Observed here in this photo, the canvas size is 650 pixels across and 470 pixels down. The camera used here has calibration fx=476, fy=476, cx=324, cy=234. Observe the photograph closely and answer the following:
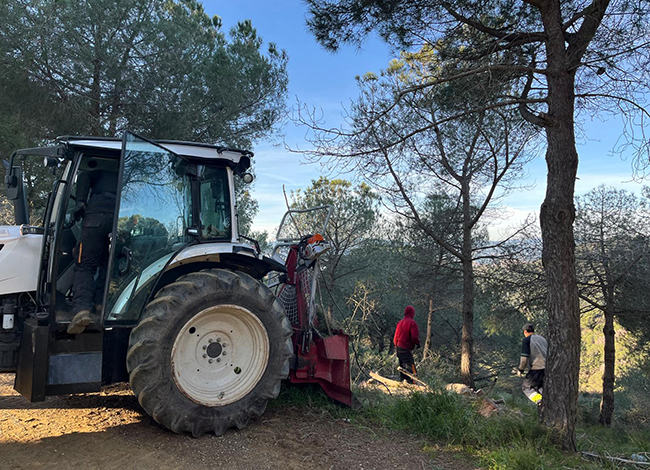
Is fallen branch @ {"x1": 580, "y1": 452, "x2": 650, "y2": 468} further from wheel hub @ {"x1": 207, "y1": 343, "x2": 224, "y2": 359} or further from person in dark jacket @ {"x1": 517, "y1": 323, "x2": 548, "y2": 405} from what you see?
person in dark jacket @ {"x1": 517, "y1": 323, "x2": 548, "y2": 405}

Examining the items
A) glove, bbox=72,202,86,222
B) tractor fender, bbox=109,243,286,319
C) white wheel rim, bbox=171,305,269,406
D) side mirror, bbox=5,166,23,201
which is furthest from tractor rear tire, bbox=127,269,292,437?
side mirror, bbox=5,166,23,201

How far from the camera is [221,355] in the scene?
441 centimetres

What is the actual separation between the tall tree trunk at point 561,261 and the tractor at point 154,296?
2541 millimetres

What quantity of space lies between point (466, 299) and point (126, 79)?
30.4 feet

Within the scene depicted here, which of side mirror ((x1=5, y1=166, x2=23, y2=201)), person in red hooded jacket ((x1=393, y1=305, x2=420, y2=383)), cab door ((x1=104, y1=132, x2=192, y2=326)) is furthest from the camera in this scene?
person in red hooded jacket ((x1=393, y1=305, x2=420, y2=383))

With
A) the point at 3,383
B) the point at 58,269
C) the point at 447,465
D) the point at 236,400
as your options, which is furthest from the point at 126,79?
the point at 447,465

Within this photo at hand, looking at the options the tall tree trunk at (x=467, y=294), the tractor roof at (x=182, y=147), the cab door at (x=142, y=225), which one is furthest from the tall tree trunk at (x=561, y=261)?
the tall tree trunk at (x=467, y=294)

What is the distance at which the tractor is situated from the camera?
3869 millimetres

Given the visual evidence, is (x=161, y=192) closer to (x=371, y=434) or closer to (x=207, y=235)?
(x=207, y=235)

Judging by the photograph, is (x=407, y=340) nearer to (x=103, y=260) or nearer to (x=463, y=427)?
(x=463, y=427)

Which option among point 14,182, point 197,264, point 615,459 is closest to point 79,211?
point 14,182

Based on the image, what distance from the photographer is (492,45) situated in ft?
16.6

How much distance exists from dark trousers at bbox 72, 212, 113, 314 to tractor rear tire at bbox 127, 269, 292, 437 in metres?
0.48

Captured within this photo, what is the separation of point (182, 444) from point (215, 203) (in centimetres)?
226
